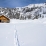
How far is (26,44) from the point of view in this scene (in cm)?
574

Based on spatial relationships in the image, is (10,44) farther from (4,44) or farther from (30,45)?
(30,45)

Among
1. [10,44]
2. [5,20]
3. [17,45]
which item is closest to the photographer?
[17,45]

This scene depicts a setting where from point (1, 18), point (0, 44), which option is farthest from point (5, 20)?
point (0, 44)

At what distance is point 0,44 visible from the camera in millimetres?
5820

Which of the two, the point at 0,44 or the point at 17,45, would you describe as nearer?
the point at 17,45

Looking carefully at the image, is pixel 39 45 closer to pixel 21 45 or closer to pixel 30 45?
pixel 30 45

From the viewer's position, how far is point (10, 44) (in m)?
5.70

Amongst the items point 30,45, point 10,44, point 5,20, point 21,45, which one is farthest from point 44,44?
point 5,20

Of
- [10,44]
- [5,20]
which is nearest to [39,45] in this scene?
[10,44]

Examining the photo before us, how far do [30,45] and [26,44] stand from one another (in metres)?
0.23

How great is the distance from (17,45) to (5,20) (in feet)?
106

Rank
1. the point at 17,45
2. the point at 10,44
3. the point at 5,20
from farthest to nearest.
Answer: the point at 5,20 < the point at 10,44 < the point at 17,45

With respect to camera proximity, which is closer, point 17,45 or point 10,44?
point 17,45

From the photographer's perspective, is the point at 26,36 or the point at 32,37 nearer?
the point at 32,37
